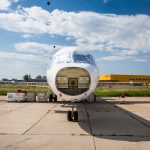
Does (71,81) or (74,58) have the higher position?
(74,58)

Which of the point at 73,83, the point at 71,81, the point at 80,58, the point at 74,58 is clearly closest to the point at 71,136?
the point at 73,83

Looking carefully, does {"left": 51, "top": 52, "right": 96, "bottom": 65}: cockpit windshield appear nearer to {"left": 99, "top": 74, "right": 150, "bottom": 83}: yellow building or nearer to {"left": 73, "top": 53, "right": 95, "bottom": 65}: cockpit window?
{"left": 73, "top": 53, "right": 95, "bottom": 65}: cockpit window

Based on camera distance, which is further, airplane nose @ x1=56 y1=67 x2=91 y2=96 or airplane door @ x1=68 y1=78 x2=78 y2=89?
airplane door @ x1=68 y1=78 x2=78 y2=89

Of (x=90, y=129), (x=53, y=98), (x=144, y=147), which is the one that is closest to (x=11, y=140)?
(x=90, y=129)

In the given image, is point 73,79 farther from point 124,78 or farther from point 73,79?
point 124,78

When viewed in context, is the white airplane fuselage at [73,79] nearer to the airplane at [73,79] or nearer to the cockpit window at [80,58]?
the airplane at [73,79]

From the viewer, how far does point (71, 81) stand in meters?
12.7

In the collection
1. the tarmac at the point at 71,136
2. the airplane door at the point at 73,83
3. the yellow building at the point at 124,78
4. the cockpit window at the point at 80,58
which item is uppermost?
the yellow building at the point at 124,78

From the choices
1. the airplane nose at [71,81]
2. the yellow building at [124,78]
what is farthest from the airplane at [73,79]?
the yellow building at [124,78]

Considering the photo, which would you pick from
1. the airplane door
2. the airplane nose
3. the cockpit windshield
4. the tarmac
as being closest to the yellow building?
the cockpit windshield

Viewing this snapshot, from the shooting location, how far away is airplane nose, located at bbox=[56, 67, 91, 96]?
12125 millimetres

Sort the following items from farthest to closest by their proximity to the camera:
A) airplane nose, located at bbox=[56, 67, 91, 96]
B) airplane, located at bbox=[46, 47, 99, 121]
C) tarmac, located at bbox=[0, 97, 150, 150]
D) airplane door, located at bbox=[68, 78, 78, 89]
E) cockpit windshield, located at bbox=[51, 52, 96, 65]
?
cockpit windshield, located at bbox=[51, 52, 96, 65] → airplane door, located at bbox=[68, 78, 78, 89] → airplane nose, located at bbox=[56, 67, 91, 96] → airplane, located at bbox=[46, 47, 99, 121] → tarmac, located at bbox=[0, 97, 150, 150]

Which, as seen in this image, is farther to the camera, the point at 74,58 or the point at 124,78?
the point at 124,78

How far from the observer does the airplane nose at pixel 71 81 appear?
12125 mm
